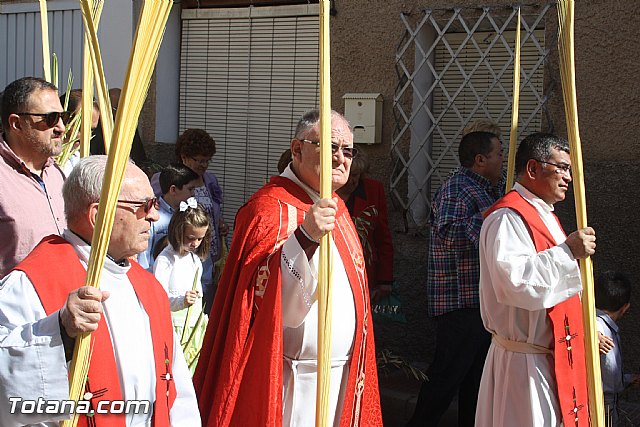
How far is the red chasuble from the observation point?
346 centimetres

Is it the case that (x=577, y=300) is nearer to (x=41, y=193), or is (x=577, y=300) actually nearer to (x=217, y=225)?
(x=41, y=193)

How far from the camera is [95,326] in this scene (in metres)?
2.33

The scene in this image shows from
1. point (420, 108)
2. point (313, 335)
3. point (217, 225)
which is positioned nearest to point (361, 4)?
point (420, 108)

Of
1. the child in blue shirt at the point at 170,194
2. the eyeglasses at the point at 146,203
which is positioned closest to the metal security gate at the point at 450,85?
the child in blue shirt at the point at 170,194

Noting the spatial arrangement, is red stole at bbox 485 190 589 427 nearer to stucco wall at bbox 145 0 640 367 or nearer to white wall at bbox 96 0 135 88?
stucco wall at bbox 145 0 640 367

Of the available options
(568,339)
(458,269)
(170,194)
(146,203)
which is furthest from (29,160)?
(458,269)

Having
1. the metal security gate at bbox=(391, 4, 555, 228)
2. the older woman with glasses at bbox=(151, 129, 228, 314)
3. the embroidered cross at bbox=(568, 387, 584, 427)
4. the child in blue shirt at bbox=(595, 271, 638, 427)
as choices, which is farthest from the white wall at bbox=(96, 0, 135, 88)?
the embroidered cross at bbox=(568, 387, 584, 427)

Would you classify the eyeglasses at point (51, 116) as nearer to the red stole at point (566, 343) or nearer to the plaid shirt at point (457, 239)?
the red stole at point (566, 343)

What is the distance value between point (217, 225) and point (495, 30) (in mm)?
2369

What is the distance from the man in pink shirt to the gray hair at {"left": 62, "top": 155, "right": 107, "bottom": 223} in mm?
1081

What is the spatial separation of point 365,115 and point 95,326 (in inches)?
195

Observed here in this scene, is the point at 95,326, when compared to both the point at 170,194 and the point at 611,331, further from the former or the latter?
the point at 170,194

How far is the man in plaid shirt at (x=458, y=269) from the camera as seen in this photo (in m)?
5.54

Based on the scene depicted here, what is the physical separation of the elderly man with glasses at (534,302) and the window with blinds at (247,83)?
377 centimetres
